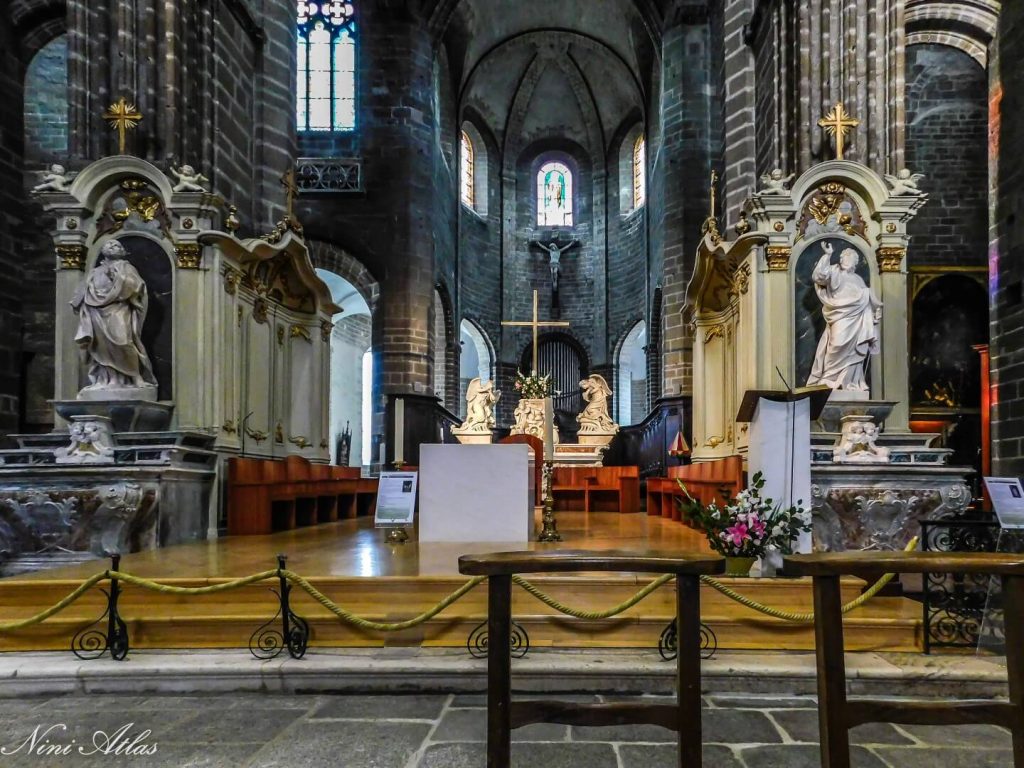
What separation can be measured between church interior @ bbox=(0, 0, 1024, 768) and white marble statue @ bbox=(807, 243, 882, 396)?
3 cm

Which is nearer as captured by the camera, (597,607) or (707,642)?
(707,642)

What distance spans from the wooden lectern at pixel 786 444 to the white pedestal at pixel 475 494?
1989mm

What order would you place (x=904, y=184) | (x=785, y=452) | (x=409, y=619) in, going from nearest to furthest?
(x=409, y=619) → (x=785, y=452) → (x=904, y=184)

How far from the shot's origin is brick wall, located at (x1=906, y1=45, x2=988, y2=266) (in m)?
12.2

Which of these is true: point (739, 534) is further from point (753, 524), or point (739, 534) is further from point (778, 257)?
point (778, 257)

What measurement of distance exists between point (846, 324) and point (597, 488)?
5.50 m

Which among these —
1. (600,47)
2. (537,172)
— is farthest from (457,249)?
(600,47)

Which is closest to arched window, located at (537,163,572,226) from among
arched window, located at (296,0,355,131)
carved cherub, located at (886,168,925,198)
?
arched window, located at (296,0,355,131)

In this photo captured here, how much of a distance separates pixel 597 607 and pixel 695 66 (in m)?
14.1

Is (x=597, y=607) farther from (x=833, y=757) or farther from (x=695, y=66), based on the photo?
(x=695, y=66)

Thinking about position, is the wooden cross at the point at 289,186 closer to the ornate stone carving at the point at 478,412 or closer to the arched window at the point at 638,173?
the ornate stone carving at the point at 478,412

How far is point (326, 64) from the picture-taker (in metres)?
16.1

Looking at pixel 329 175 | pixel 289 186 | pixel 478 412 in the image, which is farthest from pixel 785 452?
pixel 329 175

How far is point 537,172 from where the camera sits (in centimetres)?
2297
